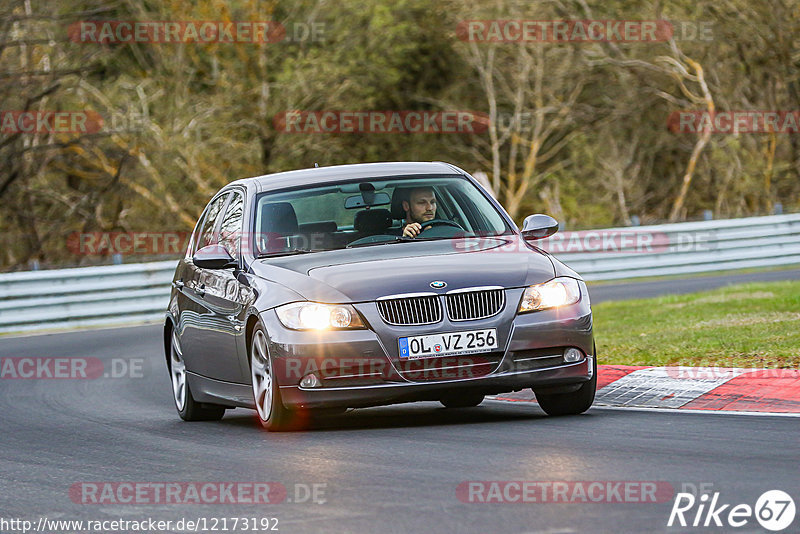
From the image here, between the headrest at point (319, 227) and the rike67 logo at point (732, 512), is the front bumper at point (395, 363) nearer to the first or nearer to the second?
the headrest at point (319, 227)

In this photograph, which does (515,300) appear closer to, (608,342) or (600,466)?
(600,466)

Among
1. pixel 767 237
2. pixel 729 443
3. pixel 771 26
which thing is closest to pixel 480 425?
pixel 729 443

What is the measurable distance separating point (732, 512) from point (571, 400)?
11.8 feet

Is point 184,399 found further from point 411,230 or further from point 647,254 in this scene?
point 647,254

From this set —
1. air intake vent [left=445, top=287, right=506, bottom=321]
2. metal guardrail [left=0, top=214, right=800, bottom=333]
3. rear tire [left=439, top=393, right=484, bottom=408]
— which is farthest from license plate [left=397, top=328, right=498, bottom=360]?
metal guardrail [left=0, top=214, right=800, bottom=333]

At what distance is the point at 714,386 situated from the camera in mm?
9969

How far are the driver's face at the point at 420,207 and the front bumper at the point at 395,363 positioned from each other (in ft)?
5.11

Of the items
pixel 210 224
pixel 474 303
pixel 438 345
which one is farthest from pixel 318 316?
pixel 210 224

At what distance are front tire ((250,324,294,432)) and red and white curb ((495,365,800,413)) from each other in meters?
2.25

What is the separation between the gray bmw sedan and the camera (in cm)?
866

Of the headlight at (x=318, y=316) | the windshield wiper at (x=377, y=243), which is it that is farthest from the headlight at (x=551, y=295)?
the windshield wiper at (x=377, y=243)

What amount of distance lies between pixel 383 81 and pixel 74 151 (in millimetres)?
10181

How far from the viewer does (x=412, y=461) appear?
7.51 m

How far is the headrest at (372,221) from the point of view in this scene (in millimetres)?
10031
